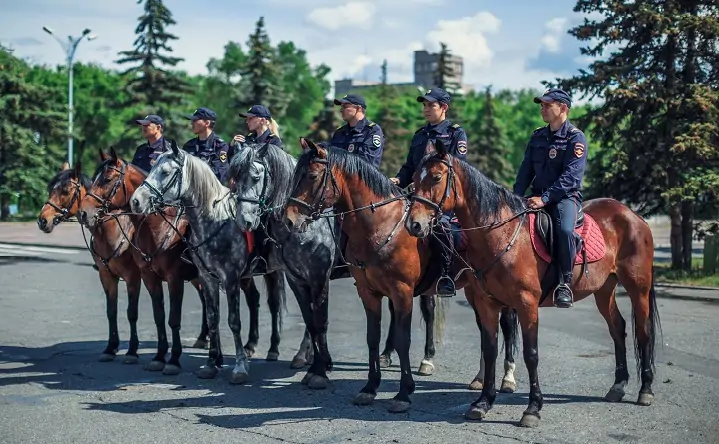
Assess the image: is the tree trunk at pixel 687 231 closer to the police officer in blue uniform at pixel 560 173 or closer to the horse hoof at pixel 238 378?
the police officer in blue uniform at pixel 560 173

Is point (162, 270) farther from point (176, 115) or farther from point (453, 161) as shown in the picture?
point (176, 115)

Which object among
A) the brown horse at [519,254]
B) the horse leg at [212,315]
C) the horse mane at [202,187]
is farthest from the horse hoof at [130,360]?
the brown horse at [519,254]

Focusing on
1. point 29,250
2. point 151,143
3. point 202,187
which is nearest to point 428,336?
point 202,187

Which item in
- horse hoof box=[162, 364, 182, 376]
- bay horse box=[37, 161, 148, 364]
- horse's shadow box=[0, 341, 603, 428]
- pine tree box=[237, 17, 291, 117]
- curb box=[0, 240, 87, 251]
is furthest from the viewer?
pine tree box=[237, 17, 291, 117]

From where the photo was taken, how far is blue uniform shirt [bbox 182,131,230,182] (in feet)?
36.7

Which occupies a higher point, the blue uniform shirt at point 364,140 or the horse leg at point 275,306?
the blue uniform shirt at point 364,140

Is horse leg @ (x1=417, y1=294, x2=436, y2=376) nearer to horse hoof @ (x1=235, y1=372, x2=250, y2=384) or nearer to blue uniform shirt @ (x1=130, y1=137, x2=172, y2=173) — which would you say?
horse hoof @ (x1=235, y1=372, x2=250, y2=384)

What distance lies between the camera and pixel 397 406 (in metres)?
8.36

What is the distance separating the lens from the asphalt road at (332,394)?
7.61 m

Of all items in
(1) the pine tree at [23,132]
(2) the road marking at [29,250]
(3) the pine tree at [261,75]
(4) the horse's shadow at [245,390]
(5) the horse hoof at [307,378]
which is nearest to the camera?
(4) the horse's shadow at [245,390]

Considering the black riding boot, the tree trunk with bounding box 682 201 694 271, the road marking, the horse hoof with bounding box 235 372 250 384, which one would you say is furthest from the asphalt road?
the road marking

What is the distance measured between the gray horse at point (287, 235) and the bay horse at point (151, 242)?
1163 millimetres

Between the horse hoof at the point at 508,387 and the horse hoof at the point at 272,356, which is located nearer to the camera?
the horse hoof at the point at 508,387

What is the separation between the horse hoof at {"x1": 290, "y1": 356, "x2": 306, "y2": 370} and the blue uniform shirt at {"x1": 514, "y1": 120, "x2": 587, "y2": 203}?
3.58 meters
